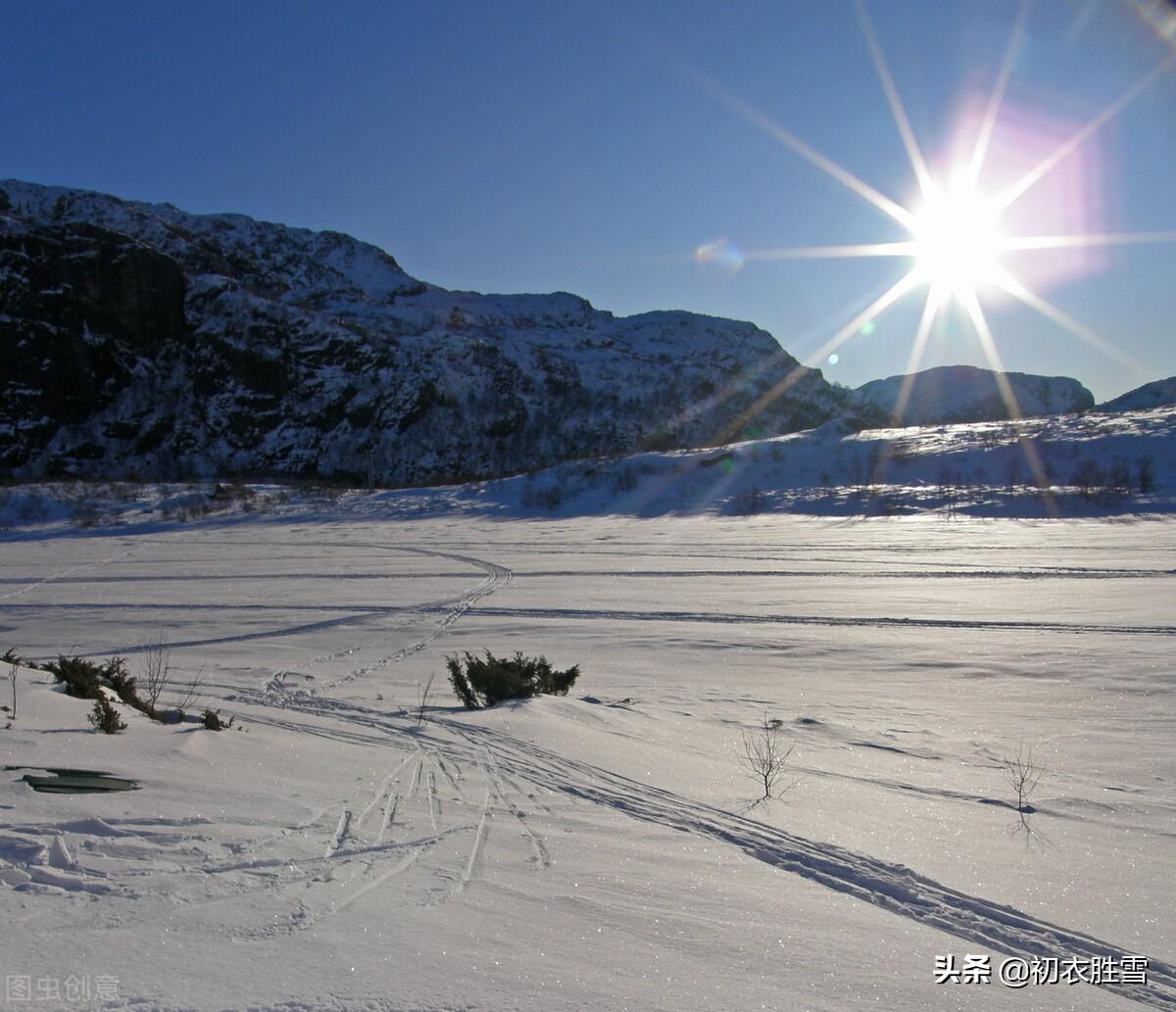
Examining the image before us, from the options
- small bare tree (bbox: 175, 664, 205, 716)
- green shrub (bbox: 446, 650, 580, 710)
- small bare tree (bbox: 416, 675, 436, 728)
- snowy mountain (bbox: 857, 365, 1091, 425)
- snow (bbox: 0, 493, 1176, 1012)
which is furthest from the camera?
snowy mountain (bbox: 857, 365, 1091, 425)

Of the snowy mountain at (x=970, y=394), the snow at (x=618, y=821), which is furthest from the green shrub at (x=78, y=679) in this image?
the snowy mountain at (x=970, y=394)

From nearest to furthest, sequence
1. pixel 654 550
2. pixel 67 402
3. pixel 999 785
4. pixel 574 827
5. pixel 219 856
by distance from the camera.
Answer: pixel 219 856 < pixel 574 827 < pixel 999 785 < pixel 654 550 < pixel 67 402

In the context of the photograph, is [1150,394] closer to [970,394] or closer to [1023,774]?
[1023,774]

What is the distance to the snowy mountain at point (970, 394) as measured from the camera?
15750 cm

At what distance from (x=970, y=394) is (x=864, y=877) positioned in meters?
181

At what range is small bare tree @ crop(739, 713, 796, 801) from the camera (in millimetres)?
4152

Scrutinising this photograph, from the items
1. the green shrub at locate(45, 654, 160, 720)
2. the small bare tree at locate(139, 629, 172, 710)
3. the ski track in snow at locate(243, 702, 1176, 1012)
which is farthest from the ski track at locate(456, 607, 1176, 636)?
the ski track in snow at locate(243, 702, 1176, 1012)

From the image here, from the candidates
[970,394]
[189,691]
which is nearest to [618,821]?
[189,691]

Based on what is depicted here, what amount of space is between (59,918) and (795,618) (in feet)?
31.4

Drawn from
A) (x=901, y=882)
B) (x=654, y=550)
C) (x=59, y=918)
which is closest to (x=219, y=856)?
(x=59, y=918)

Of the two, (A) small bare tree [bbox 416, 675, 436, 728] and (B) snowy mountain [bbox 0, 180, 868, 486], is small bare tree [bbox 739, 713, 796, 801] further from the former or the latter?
(B) snowy mountain [bbox 0, 180, 868, 486]

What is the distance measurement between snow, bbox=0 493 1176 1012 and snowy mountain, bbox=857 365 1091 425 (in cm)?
15688

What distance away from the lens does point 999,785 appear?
4.29 m

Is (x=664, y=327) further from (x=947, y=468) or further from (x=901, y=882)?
(x=901, y=882)
